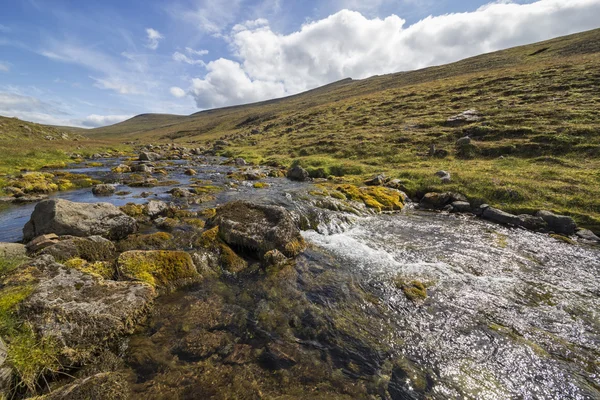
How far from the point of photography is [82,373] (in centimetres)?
666

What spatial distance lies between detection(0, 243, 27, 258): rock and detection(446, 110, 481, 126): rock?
184ft

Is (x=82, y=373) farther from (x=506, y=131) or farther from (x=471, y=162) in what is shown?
(x=506, y=131)

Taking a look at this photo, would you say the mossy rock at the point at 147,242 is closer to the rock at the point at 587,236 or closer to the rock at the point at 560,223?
the rock at the point at 560,223

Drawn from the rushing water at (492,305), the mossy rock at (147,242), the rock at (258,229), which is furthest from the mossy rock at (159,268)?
the rushing water at (492,305)

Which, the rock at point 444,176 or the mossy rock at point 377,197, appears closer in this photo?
the mossy rock at point 377,197

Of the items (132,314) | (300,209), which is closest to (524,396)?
(132,314)

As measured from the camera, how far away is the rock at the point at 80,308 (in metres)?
6.88

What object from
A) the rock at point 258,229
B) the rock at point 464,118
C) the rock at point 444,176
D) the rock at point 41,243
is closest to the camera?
the rock at point 41,243

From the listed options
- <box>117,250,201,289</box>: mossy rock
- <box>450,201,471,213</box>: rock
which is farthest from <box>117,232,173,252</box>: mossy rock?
<box>450,201,471,213</box>: rock

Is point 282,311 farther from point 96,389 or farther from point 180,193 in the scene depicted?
point 180,193

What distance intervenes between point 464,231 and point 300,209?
11946 mm

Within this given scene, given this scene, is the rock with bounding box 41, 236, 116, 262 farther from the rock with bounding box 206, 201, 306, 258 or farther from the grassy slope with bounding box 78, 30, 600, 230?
the grassy slope with bounding box 78, 30, 600, 230

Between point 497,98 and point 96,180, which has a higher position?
point 497,98

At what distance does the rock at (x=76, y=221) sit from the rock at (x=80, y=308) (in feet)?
15.6
